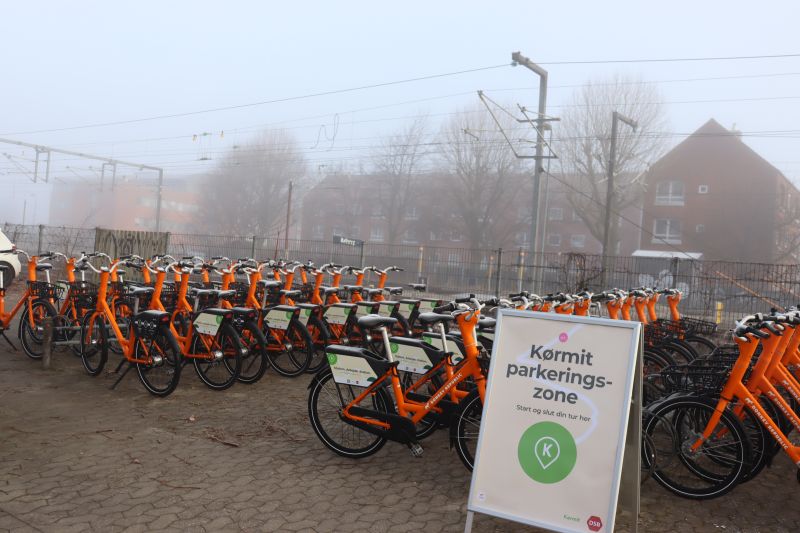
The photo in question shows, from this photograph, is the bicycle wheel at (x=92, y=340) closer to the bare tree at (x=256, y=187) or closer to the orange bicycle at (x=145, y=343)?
the orange bicycle at (x=145, y=343)

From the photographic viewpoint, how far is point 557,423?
3201 mm

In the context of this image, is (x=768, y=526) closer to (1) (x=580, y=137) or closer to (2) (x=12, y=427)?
(2) (x=12, y=427)

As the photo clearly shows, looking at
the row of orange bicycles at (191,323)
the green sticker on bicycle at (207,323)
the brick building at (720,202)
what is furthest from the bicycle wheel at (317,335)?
the brick building at (720,202)

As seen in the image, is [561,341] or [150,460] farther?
[150,460]

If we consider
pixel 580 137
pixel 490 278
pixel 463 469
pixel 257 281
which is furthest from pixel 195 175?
pixel 463 469

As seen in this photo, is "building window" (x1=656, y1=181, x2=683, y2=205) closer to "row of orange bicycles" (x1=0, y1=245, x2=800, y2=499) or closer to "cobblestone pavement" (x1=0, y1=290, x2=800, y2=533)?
"row of orange bicycles" (x1=0, y1=245, x2=800, y2=499)

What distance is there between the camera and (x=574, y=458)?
Answer: 313 centimetres

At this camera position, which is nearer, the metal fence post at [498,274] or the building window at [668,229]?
the metal fence post at [498,274]

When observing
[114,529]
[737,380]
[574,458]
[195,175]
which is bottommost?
[114,529]

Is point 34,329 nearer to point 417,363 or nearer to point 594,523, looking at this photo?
point 417,363

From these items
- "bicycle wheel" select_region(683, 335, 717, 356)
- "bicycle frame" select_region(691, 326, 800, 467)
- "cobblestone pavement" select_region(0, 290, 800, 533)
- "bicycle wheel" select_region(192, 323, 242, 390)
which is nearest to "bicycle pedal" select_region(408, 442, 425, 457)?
"cobblestone pavement" select_region(0, 290, 800, 533)

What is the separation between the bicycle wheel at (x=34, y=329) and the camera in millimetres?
7324

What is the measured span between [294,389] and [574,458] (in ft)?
12.9

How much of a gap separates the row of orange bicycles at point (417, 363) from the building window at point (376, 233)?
41.0 m
